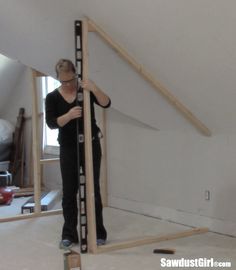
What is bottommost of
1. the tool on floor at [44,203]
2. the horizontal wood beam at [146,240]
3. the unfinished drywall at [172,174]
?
the horizontal wood beam at [146,240]

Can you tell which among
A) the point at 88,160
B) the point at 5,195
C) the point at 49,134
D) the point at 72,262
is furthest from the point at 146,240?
the point at 49,134

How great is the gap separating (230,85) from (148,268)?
117 cm

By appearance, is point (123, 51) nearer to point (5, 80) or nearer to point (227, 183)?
point (227, 183)

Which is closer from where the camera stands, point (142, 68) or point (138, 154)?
point (142, 68)

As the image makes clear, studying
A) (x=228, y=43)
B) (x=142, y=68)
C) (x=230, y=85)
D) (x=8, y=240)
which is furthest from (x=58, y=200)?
(x=228, y=43)

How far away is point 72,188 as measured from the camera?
323 centimetres

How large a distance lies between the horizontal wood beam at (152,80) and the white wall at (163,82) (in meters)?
0.05

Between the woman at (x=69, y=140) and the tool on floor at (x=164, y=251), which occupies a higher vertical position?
the woman at (x=69, y=140)

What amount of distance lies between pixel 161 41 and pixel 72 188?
115 cm

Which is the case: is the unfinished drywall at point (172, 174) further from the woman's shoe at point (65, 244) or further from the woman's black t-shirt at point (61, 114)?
the woman's shoe at point (65, 244)

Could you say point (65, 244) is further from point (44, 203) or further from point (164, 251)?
point (44, 203)

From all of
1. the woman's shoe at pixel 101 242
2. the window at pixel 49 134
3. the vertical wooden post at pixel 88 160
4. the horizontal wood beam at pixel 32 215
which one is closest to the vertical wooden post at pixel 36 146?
the horizontal wood beam at pixel 32 215

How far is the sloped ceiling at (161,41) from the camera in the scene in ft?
8.17

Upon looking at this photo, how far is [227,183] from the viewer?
3.49m
